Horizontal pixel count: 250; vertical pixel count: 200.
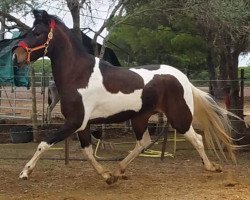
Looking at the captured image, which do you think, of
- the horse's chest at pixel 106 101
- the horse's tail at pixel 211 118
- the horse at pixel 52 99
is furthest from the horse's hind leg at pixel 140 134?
the horse at pixel 52 99

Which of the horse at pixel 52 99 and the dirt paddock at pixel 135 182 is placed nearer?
the dirt paddock at pixel 135 182

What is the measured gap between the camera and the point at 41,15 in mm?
5633

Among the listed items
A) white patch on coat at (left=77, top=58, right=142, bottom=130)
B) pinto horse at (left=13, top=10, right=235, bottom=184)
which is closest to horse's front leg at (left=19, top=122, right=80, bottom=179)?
pinto horse at (left=13, top=10, right=235, bottom=184)

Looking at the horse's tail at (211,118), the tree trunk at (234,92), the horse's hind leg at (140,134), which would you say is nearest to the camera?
the horse's hind leg at (140,134)

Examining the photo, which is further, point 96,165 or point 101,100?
point 96,165

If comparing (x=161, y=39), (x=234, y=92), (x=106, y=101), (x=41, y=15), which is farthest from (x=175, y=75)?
(x=161, y=39)

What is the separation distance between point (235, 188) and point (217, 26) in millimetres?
3567

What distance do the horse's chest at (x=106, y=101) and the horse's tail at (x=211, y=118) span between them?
1.09m

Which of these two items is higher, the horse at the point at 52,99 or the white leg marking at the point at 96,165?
the horse at the point at 52,99

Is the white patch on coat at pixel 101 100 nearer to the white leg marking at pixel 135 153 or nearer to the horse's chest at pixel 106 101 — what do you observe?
the horse's chest at pixel 106 101

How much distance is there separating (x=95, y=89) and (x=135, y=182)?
1302mm

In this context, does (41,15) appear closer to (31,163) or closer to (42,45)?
(42,45)

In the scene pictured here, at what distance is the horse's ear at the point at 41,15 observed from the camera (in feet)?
18.4

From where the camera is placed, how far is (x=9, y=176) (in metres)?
6.56
